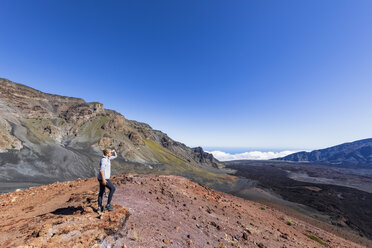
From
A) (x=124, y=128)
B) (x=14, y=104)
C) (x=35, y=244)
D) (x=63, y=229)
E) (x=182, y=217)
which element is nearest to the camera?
(x=35, y=244)

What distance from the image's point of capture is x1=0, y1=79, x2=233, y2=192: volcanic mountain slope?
37312 mm

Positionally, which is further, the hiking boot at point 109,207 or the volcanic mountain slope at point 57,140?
the volcanic mountain slope at point 57,140

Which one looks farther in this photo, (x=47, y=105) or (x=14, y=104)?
(x=47, y=105)

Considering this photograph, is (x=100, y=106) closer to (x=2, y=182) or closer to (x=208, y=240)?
(x=2, y=182)

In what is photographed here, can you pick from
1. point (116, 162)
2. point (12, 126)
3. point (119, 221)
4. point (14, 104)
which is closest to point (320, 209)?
point (119, 221)

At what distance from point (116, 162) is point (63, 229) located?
208 ft

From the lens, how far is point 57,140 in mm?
60656

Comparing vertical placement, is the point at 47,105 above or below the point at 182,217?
above

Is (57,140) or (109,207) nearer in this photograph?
(109,207)

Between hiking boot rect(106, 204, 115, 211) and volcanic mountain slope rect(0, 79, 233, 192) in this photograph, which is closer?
hiking boot rect(106, 204, 115, 211)

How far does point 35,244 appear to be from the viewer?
4.35 metres

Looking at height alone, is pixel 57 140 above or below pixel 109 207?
above

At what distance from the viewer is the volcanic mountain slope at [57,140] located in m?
37.3

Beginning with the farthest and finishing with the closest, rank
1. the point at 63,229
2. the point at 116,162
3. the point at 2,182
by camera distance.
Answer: the point at 116,162 → the point at 2,182 → the point at 63,229
